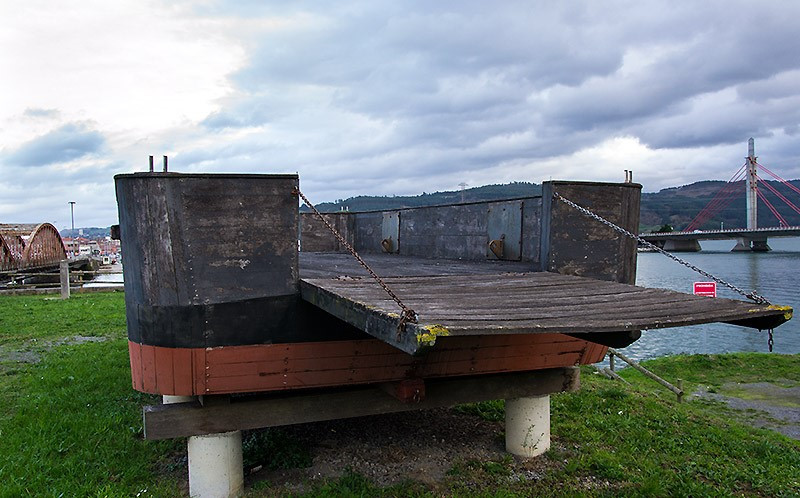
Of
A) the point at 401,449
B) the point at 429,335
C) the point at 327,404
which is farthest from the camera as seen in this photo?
the point at 401,449

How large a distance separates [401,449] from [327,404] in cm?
134

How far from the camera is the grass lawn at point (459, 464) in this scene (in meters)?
5.56

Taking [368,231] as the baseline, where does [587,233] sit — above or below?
above

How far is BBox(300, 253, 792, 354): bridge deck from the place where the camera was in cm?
322

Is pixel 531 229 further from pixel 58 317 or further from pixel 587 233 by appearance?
→ pixel 58 317

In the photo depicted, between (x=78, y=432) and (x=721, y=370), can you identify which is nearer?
(x=78, y=432)

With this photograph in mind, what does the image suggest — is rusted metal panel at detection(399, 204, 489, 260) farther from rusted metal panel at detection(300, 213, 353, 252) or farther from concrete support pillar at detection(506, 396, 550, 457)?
rusted metal panel at detection(300, 213, 353, 252)

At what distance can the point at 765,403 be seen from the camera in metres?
12.6

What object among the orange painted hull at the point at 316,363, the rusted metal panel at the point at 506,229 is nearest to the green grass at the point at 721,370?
the rusted metal panel at the point at 506,229

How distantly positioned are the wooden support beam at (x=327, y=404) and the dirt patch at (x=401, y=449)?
24.2 inches

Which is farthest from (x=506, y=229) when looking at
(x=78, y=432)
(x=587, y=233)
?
(x=78, y=432)

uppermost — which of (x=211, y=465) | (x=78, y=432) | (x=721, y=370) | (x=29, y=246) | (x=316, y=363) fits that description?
(x=316, y=363)

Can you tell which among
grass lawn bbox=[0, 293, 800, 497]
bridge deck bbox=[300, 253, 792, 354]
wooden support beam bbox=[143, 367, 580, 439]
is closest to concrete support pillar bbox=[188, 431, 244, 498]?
wooden support beam bbox=[143, 367, 580, 439]

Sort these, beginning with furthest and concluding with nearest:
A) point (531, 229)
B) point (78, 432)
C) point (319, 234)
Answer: point (319, 234), point (531, 229), point (78, 432)
